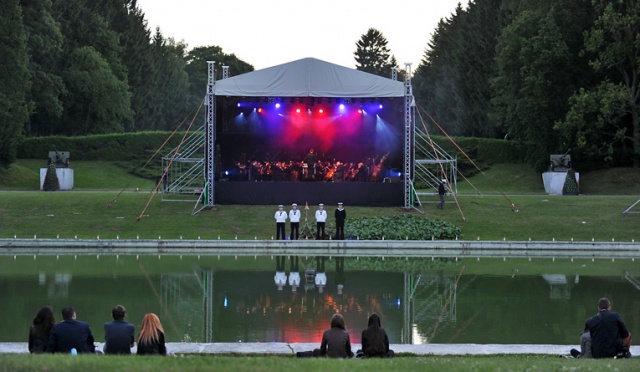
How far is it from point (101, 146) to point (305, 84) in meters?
28.0

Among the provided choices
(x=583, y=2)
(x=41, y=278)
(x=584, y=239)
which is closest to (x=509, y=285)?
(x=41, y=278)

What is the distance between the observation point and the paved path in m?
11.9

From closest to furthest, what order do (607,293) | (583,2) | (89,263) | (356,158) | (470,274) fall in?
(607,293) < (470,274) < (89,263) < (356,158) < (583,2)

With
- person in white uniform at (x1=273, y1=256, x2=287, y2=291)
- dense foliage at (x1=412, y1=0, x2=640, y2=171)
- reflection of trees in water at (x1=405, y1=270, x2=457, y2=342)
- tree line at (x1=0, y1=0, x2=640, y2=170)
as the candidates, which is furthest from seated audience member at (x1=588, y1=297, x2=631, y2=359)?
dense foliage at (x1=412, y1=0, x2=640, y2=171)

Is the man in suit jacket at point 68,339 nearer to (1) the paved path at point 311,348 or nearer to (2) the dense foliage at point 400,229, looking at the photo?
(1) the paved path at point 311,348

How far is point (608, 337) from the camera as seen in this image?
36.5 ft

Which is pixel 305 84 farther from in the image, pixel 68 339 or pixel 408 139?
pixel 68 339

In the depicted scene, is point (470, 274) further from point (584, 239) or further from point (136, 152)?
point (136, 152)

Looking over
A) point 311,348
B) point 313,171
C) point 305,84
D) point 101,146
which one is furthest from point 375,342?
point 101,146

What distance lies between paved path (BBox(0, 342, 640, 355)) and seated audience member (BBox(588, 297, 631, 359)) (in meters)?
0.98

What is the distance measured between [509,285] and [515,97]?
121 ft

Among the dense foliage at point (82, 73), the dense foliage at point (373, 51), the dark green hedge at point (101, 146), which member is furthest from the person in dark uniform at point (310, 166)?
the dense foliage at point (373, 51)

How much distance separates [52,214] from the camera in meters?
34.8

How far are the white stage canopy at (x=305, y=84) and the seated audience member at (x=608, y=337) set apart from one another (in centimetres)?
2570
